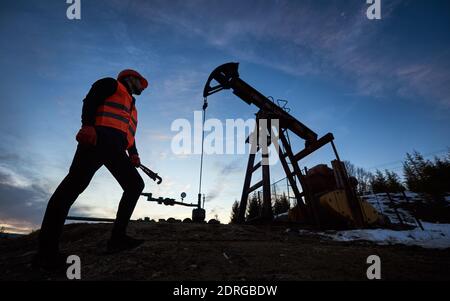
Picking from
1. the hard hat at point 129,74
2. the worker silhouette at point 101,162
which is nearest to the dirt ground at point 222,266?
the worker silhouette at point 101,162

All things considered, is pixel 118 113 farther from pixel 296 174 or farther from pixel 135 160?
pixel 296 174

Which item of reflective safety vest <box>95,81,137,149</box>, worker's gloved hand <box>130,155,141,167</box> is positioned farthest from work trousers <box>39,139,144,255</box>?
worker's gloved hand <box>130,155,141,167</box>

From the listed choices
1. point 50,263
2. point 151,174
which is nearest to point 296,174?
point 151,174

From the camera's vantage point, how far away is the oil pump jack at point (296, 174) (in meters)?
6.32

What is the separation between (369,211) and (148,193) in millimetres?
6464

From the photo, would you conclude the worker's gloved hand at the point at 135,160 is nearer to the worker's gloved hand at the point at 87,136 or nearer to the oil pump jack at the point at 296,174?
the worker's gloved hand at the point at 87,136

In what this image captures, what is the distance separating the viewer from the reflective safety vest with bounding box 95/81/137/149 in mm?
2232

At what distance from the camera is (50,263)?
1736 mm

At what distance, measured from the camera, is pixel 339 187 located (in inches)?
267

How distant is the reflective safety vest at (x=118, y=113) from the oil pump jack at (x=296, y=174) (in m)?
4.65

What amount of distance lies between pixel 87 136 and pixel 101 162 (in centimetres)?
32

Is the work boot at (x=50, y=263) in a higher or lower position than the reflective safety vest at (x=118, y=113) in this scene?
lower
